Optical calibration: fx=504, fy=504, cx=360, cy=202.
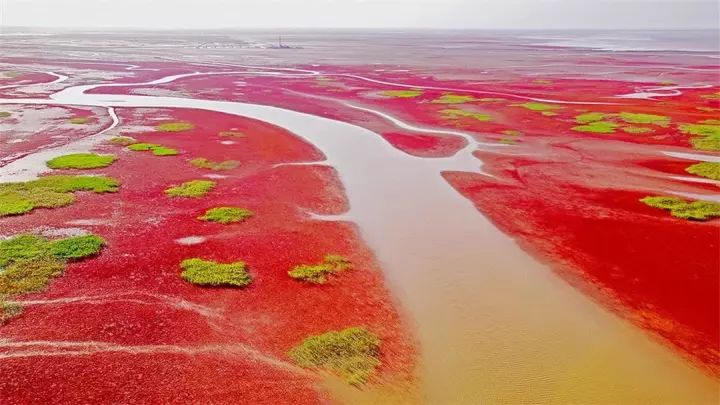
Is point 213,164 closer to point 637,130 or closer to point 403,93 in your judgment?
point 637,130

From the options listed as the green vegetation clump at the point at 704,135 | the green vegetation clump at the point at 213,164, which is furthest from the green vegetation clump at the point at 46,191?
the green vegetation clump at the point at 704,135

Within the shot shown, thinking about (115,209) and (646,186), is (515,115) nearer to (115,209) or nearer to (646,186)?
(646,186)

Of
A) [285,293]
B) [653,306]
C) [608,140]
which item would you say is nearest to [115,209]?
[285,293]

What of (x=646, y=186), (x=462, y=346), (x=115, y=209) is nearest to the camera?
(x=462, y=346)

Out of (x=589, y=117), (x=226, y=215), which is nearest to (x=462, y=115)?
(x=589, y=117)

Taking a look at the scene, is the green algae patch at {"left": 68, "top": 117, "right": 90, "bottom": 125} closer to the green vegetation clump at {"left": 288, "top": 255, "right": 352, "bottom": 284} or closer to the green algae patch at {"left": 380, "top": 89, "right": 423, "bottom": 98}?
the green algae patch at {"left": 380, "top": 89, "right": 423, "bottom": 98}

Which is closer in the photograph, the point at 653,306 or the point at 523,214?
the point at 653,306

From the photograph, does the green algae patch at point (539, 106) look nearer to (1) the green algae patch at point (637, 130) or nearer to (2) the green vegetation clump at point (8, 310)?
(1) the green algae patch at point (637, 130)
